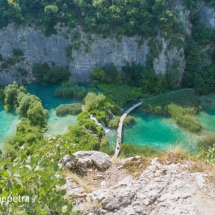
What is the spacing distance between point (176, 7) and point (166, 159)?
2529cm

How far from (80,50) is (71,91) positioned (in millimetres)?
6126

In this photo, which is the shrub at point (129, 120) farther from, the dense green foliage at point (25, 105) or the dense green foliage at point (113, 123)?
the dense green foliage at point (25, 105)

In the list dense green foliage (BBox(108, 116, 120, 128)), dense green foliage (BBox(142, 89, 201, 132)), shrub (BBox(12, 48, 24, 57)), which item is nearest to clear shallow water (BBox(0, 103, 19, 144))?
shrub (BBox(12, 48, 24, 57))

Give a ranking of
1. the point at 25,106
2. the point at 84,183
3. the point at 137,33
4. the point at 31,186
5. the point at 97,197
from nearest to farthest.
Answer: the point at 31,186, the point at 97,197, the point at 84,183, the point at 25,106, the point at 137,33

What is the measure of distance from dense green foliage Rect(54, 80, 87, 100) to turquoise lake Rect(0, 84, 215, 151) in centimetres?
77

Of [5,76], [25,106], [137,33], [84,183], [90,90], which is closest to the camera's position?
[84,183]

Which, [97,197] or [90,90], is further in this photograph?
[90,90]

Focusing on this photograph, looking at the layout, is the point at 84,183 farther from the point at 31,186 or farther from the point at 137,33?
the point at 137,33

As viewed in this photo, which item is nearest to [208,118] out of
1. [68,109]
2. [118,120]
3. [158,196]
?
[118,120]

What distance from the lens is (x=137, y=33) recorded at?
2944 centimetres

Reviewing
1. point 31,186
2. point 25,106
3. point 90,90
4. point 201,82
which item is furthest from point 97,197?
point 201,82

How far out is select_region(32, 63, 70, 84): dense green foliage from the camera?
31.0m

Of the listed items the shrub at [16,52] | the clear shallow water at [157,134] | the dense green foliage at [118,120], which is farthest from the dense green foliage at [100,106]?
the shrub at [16,52]

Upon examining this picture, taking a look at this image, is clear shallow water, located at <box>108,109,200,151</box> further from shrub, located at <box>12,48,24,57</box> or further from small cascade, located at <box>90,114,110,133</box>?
shrub, located at <box>12,48,24,57</box>
